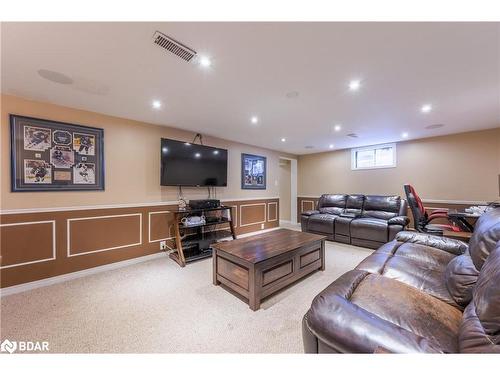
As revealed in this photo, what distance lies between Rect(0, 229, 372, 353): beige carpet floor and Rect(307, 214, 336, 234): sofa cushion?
1793 mm

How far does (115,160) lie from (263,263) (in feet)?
8.77

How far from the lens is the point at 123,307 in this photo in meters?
1.97

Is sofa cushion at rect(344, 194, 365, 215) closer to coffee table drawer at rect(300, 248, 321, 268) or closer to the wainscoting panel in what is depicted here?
coffee table drawer at rect(300, 248, 321, 268)

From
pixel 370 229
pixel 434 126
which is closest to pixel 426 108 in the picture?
pixel 434 126

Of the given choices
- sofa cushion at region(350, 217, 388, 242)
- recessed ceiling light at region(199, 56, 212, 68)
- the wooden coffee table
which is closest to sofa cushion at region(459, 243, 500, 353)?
the wooden coffee table

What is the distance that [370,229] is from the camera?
374 centimetres

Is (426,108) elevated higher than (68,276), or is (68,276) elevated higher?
(426,108)

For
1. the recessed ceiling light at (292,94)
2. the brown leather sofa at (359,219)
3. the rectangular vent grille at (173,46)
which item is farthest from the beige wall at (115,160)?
the brown leather sofa at (359,219)

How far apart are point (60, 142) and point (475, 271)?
14.0 ft

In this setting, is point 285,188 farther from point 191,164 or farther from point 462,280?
point 462,280

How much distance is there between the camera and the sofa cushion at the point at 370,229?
362 centimetres

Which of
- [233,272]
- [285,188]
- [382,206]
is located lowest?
[233,272]

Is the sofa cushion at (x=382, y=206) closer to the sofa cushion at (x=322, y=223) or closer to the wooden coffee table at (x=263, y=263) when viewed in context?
the sofa cushion at (x=322, y=223)

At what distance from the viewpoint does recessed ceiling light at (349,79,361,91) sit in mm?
2027
